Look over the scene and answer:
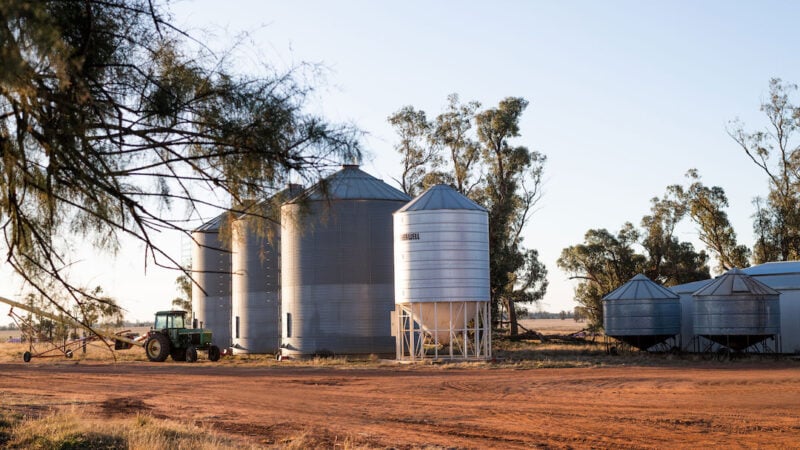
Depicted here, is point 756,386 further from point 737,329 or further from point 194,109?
point 194,109

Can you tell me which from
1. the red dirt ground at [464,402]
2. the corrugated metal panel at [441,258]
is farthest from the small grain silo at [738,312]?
the corrugated metal panel at [441,258]

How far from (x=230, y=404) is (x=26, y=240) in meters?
12.3

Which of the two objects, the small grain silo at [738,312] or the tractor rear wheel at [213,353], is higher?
the small grain silo at [738,312]

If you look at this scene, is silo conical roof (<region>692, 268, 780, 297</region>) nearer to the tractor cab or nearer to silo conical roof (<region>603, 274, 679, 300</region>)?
silo conical roof (<region>603, 274, 679, 300</region>)

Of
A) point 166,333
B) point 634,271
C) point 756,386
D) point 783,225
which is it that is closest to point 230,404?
point 756,386

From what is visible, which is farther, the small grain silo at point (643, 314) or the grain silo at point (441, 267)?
the small grain silo at point (643, 314)

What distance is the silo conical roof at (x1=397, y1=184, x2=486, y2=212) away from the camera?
32.1 metres

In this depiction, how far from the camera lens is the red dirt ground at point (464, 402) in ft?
47.4

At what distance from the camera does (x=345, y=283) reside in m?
35.8

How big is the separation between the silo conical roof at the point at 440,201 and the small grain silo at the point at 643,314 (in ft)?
29.5

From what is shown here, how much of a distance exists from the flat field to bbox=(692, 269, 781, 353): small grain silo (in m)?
2.05

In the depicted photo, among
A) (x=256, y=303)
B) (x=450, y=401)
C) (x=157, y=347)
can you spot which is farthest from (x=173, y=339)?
(x=450, y=401)

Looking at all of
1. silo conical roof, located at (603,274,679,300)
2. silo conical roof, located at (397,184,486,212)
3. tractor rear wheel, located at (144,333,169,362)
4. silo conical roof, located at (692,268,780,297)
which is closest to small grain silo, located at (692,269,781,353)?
silo conical roof, located at (692,268,780,297)

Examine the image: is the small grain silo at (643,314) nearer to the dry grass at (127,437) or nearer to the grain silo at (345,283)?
the grain silo at (345,283)
